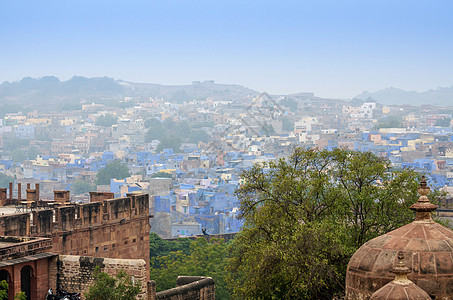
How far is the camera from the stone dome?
65.2 ft

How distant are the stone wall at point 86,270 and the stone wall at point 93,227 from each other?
292 inches

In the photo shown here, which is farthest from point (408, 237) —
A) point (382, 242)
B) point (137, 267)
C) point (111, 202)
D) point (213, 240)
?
point (213, 240)

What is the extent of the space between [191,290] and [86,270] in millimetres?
4085

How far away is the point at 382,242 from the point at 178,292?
6833 mm

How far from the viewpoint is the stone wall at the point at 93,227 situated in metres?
32.5

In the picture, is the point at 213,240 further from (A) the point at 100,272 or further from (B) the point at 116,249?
(A) the point at 100,272

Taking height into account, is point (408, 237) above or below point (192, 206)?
above

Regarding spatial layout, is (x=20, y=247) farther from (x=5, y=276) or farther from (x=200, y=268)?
(x=200, y=268)

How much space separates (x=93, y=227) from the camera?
3650 cm

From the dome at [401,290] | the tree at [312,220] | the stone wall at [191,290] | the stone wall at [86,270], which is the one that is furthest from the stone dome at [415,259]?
the tree at [312,220]

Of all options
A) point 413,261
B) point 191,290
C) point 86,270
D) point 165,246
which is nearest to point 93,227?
point 191,290

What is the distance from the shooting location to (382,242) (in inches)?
832

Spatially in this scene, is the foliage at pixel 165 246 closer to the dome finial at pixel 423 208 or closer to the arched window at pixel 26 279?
the arched window at pixel 26 279

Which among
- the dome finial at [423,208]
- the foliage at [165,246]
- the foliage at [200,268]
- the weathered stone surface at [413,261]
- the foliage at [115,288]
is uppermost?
the dome finial at [423,208]
